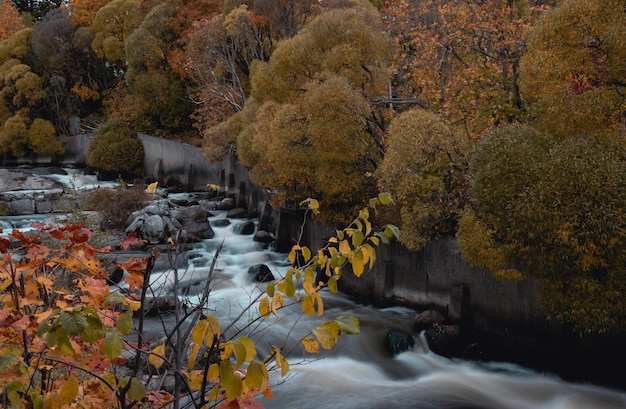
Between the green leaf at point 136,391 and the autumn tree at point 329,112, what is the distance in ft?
44.9

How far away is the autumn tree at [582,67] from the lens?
37.6 ft

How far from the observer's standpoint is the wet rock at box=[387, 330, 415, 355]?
1327 cm

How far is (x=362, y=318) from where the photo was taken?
15008 millimetres

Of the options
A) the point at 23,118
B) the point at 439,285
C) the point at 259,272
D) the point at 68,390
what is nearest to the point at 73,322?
the point at 68,390

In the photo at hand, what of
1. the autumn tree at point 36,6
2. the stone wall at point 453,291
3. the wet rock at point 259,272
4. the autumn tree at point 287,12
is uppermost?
the autumn tree at point 36,6

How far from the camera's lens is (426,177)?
14.3m

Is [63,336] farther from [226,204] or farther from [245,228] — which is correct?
[226,204]

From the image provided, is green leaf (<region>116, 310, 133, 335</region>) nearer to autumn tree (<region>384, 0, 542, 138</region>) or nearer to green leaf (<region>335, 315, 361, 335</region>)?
green leaf (<region>335, 315, 361, 335</region>)

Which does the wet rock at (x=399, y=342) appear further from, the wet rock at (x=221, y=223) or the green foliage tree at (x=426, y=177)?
the wet rock at (x=221, y=223)

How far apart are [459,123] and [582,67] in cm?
524

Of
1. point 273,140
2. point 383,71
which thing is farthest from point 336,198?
point 383,71

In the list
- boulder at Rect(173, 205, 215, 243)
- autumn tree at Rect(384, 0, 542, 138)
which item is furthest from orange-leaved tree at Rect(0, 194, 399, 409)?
boulder at Rect(173, 205, 215, 243)

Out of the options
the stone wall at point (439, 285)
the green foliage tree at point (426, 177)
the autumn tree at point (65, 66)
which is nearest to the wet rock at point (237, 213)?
the stone wall at point (439, 285)

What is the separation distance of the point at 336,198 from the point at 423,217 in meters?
3.50
